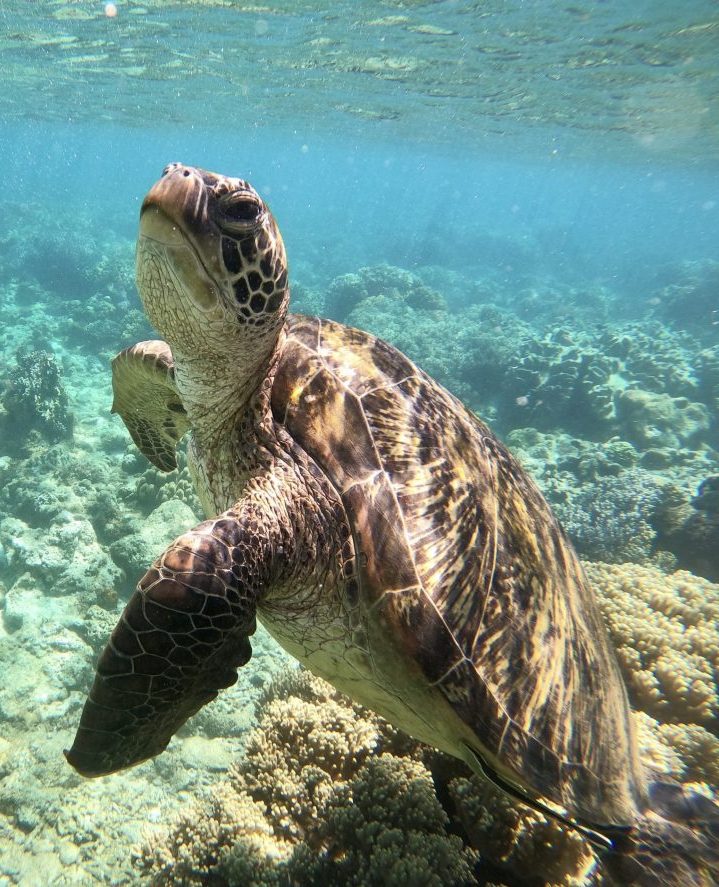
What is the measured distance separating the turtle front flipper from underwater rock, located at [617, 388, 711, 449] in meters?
10.1

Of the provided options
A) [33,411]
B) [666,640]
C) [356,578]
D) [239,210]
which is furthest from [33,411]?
[666,640]

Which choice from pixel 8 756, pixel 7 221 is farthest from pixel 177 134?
pixel 8 756

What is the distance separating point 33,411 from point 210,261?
322 inches

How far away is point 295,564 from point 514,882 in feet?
5.80

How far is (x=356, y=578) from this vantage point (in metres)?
1.97

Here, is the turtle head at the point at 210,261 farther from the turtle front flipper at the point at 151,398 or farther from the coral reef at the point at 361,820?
the coral reef at the point at 361,820

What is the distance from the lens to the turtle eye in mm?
1898

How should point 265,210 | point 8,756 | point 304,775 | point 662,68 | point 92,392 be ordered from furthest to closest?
point 662,68, point 92,392, point 8,756, point 304,775, point 265,210

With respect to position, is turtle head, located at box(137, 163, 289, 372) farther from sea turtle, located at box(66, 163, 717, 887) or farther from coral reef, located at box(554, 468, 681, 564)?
coral reef, located at box(554, 468, 681, 564)

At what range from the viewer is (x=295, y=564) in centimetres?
202

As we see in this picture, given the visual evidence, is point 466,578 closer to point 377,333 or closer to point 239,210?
point 239,210

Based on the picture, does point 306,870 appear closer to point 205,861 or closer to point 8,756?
point 205,861

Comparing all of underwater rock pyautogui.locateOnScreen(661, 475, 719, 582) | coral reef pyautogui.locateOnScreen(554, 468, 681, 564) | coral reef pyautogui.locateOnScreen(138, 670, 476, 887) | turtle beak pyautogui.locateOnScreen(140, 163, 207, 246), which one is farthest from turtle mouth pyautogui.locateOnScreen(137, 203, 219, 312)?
underwater rock pyautogui.locateOnScreen(661, 475, 719, 582)

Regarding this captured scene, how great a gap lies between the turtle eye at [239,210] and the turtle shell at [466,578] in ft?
2.05
